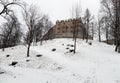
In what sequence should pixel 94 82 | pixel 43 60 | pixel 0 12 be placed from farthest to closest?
pixel 43 60, pixel 0 12, pixel 94 82

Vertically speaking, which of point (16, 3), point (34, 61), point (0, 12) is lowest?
point (34, 61)

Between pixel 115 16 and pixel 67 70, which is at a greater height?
pixel 115 16

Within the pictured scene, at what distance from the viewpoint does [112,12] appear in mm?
27719

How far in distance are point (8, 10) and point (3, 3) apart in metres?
0.66

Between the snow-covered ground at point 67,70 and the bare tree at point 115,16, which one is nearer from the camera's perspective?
the snow-covered ground at point 67,70

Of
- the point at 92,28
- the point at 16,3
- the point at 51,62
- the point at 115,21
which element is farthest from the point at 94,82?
the point at 92,28

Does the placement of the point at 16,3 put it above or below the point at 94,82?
above

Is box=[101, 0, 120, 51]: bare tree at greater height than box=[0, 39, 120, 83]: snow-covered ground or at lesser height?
greater

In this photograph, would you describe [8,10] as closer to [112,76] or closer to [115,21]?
[112,76]

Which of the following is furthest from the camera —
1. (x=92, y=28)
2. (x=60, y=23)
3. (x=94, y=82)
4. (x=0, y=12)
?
(x=60, y=23)

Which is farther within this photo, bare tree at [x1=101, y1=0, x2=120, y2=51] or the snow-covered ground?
bare tree at [x1=101, y1=0, x2=120, y2=51]

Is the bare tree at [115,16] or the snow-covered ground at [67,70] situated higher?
the bare tree at [115,16]

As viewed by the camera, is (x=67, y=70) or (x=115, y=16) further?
(x=115, y=16)

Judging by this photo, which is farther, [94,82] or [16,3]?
Answer: [16,3]
